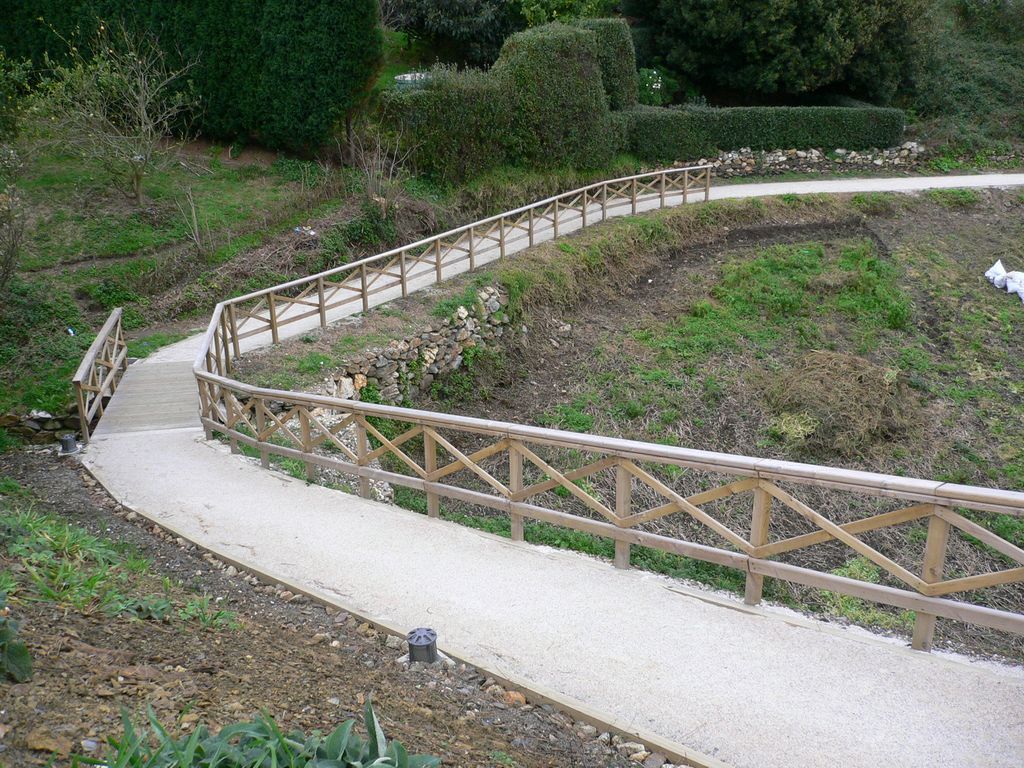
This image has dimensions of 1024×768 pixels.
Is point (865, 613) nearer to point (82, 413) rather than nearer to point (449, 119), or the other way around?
point (82, 413)

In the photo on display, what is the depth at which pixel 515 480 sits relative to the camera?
656 cm

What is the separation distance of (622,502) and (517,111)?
16499 mm

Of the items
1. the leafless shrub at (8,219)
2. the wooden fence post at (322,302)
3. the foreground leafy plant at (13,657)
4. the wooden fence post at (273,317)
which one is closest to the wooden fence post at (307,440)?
the foreground leafy plant at (13,657)

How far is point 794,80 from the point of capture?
2552 centimetres

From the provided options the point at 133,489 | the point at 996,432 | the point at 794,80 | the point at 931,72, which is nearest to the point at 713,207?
the point at 794,80

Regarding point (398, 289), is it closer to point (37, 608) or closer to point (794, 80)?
point (37, 608)

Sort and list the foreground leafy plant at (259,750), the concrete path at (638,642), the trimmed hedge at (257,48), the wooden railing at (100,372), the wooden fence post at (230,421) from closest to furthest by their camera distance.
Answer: the foreground leafy plant at (259,750)
the concrete path at (638,642)
the wooden fence post at (230,421)
the wooden railing at (100,372)
the trimmed hedge at (257,48)

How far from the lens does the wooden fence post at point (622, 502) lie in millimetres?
5879

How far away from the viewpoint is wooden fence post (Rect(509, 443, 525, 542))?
20.9 feet

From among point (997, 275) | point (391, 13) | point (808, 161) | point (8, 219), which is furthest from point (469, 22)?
point (997, 275)

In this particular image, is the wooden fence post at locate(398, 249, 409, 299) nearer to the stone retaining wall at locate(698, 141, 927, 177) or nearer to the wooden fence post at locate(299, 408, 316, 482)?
the wooden fence post at locate(299, 408, 316, 482)

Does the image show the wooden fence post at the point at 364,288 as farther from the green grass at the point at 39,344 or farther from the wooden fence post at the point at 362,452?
the wooden fence post at the point at 362,452

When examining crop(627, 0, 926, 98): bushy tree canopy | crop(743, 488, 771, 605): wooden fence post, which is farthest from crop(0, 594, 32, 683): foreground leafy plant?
crop(627, 0, 926, 98): bushy tree canopy

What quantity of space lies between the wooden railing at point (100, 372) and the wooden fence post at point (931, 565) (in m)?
9.56
